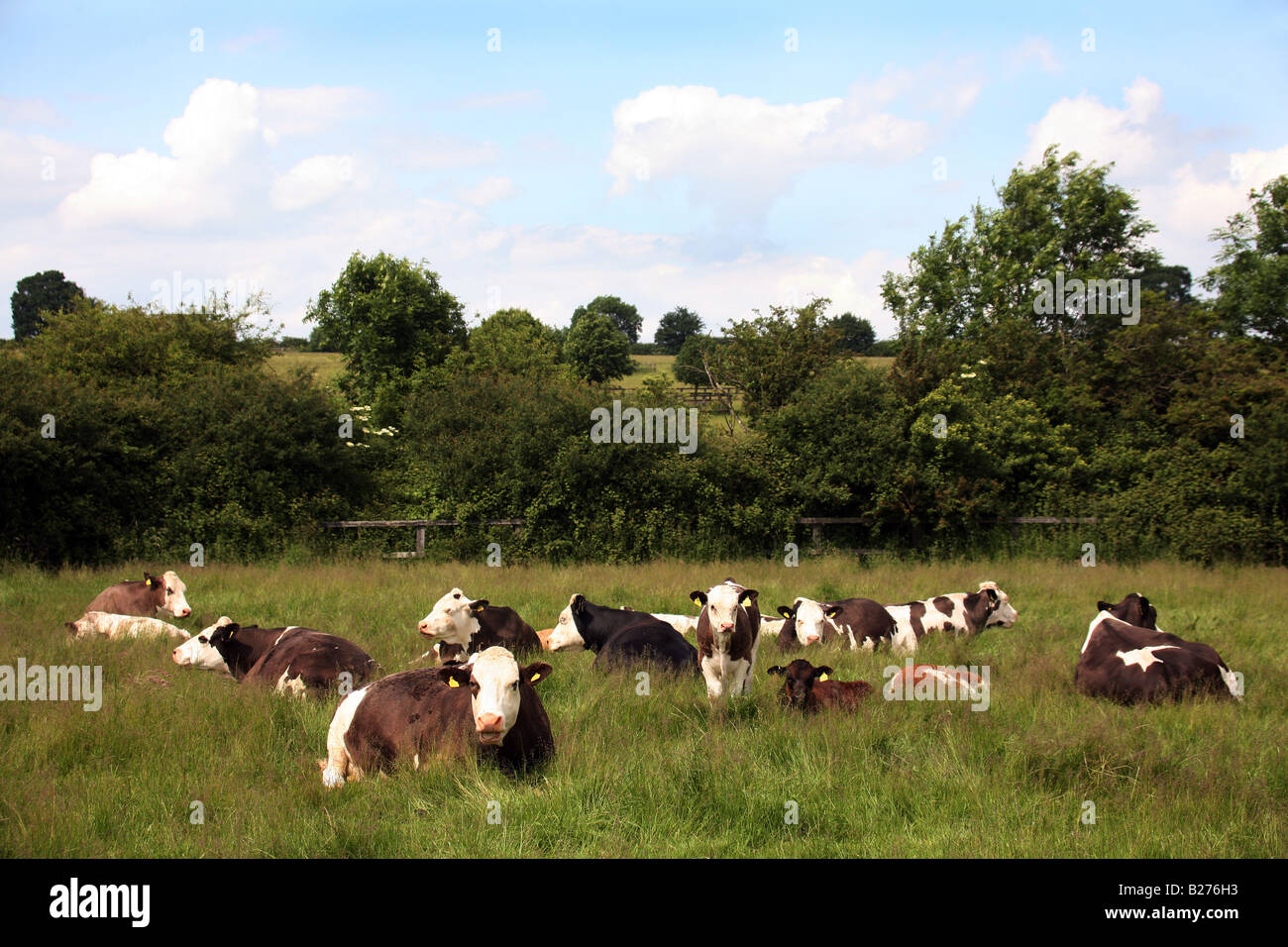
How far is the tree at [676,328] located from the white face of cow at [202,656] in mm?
72979

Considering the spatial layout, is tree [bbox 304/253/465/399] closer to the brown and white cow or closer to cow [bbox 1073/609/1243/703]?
the brown and white cow

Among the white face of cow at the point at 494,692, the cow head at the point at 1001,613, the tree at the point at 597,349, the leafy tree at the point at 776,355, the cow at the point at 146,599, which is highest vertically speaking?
the tree at the point at 597,349

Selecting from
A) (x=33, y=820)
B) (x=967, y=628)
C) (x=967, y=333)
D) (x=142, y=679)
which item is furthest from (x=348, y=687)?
(x=967, y=333)

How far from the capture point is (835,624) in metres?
11.5

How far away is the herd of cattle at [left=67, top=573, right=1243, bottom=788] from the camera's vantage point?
248 inches

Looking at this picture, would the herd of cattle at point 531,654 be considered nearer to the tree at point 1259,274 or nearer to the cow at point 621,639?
the cow at point 621,639

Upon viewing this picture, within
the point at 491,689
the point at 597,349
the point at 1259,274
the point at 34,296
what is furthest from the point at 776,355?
the point at 34,296

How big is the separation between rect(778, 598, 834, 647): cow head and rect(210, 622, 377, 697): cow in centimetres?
505

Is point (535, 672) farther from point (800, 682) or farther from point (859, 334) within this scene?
point (859, 334)

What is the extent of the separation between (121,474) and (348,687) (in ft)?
43.0

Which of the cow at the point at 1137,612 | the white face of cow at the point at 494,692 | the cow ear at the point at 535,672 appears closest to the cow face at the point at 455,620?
the cow ear at the point at 535,672

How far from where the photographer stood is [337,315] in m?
38.3

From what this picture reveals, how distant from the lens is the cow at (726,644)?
27.0ft

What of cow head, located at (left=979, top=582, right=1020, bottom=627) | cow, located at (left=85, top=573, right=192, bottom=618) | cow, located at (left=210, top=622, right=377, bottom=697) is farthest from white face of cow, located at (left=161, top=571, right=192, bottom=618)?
cow head, located at (left=979, top=582, right=1020, bottom=627)
